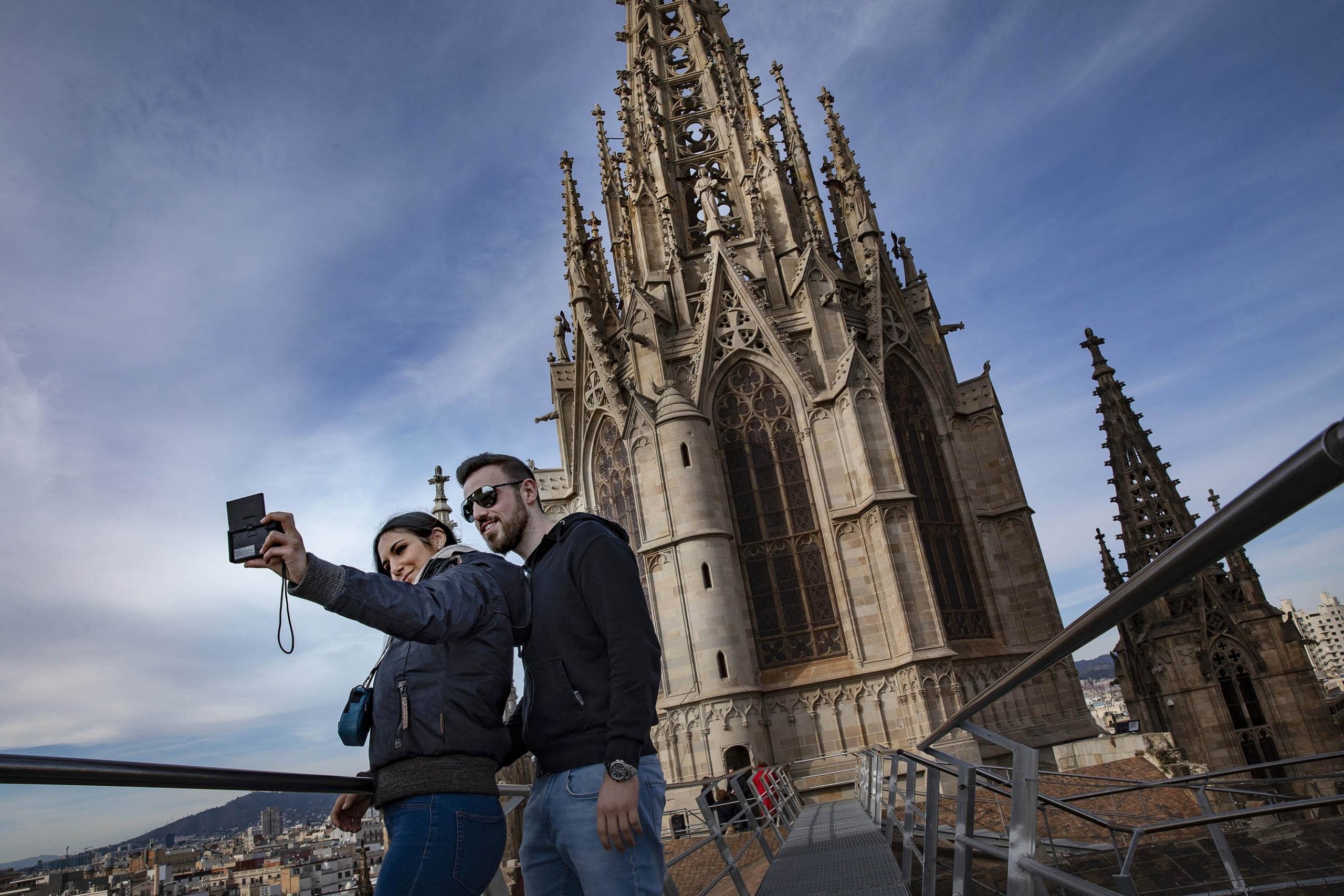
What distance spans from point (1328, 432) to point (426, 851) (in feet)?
6.70

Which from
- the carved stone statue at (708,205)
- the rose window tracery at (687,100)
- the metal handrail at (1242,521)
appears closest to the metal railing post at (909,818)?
the metal handrail at (1242,521)

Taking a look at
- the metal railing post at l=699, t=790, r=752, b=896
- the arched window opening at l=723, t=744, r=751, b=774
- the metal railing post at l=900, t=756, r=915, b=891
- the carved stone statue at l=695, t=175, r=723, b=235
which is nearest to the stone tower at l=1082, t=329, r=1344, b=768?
the arched window opening at l=723, t=744, r=751, b=774

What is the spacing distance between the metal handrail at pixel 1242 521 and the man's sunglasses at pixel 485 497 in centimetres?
191

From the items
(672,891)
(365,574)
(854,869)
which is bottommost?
(854,869)

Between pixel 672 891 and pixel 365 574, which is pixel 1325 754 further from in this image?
pixel 365 574

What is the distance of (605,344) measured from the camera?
2256 centimetres

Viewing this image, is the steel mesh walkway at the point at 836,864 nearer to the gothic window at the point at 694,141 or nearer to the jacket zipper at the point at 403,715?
the jacket zipper at the point at 403,715

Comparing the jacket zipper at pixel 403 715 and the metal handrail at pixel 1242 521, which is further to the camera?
the jacket zipper at pixel 403 715

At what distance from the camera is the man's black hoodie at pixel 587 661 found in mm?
2477

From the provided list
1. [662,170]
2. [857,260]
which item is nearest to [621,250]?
[662,170]

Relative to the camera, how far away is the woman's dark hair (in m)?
2.88

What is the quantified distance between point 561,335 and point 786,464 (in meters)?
8.47

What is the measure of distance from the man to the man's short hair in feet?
1.00

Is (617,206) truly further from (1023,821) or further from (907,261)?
(1023,821)
